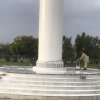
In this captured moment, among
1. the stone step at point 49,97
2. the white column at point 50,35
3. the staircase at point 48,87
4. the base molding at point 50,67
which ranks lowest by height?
the stone step at point 49,97

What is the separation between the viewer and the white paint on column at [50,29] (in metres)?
24.9

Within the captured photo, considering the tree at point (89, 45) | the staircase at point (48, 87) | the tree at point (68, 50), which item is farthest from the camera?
the tree at point (89, 45)

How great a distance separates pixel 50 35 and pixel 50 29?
0.41 metres

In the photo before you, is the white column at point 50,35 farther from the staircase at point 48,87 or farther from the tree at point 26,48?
the tree at point 26,48

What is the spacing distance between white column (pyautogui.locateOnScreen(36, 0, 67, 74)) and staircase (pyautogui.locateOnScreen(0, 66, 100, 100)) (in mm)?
2987

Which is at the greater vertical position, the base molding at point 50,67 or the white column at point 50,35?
the white column at point 50,35

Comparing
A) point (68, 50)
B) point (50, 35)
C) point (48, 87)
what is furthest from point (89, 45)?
point (48, 87)

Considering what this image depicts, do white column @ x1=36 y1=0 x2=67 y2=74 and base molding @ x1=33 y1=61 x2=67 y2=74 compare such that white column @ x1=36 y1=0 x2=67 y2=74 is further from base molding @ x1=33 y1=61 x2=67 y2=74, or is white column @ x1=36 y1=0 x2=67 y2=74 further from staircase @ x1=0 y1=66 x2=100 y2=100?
staircase @ x1=0 y1=66 x2=100 y2=100

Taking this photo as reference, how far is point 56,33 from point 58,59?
1795 mm

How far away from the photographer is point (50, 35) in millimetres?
25109

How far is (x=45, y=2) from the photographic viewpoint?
2500 centimetres

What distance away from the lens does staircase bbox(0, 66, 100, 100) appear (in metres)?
20.8

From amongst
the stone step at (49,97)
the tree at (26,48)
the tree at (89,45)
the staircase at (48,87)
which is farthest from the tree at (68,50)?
the stone step at (49,97)

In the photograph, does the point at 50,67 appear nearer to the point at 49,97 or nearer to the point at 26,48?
the point at 49,97
